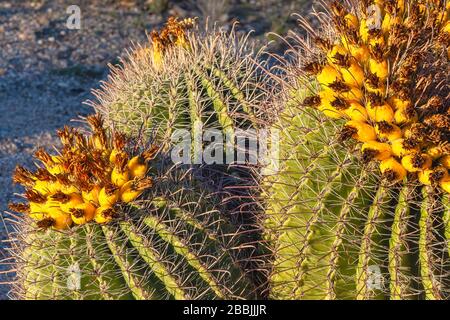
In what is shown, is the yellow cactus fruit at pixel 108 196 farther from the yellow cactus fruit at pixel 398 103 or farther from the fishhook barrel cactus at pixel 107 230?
the yellow cactus fruit at pixel 398 103

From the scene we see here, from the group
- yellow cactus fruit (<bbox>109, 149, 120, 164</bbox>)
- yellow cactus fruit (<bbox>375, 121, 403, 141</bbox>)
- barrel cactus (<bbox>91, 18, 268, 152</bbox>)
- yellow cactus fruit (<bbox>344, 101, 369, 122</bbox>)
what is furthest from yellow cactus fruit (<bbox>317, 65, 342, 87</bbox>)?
yellow cactus fruit (<bbox>109, 149, 120, 164</bbox>)

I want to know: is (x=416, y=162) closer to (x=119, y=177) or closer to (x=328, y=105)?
(x=328, y=105)

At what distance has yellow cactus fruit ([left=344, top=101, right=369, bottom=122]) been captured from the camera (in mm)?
2771

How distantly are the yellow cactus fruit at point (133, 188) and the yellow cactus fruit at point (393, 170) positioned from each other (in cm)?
81

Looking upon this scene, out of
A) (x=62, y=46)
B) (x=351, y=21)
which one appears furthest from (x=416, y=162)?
(x=62, y=46)

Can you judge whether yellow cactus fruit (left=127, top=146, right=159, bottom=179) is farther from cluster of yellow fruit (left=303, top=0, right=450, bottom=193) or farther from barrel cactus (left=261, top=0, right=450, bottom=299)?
cluster of yellow fruit (left=303, top=0, right=450, bottom=193)

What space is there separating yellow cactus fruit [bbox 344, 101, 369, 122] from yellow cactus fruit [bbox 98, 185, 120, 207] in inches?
33.8

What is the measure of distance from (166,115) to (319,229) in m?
0.96

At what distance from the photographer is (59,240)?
2.79 m

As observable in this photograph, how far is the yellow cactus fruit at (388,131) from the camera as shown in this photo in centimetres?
268

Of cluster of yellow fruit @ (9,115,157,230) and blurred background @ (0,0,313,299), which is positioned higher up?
blurred background @ (0,0,313,299)

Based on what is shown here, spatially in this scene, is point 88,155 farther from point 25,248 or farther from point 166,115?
point 166,115

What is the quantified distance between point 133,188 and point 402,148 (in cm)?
94

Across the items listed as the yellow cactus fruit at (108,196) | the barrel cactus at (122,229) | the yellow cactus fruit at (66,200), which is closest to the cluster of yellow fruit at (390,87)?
the barrel cactus at (122,229)
